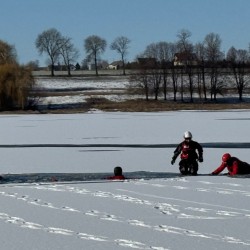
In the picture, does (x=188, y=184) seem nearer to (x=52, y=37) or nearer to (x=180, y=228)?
(x=180, y=228)

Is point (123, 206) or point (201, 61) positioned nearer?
point (123, 206)

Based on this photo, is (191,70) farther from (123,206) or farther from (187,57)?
(123,206)

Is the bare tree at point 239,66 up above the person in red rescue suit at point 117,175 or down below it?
above

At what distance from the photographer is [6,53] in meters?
57.2

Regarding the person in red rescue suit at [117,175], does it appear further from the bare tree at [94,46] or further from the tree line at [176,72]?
the bare tree at [94,46]

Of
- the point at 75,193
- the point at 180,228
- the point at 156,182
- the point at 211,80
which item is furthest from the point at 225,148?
the point at 211,80

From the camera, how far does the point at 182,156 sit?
42.5ft

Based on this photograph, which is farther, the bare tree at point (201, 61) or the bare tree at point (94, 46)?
the bare tree at point (94, 46)

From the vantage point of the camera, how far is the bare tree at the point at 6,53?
5580cm

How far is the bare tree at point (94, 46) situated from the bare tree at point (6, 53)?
38.8 m

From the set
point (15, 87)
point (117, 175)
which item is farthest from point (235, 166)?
point (15, 87)

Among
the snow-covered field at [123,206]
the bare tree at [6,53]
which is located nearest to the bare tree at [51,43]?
the bare tree at [6,53]

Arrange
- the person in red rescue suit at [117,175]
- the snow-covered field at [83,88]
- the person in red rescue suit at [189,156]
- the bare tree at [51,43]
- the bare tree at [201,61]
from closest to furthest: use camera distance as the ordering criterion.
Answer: the person in red rescue suit at [117,175] → the person in red rescue suit at [189,156] → the snow-covered field at [83,88] → the bare tree at [201,61] → the bare tree at [51,43]

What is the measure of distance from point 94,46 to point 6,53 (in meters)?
41.0
